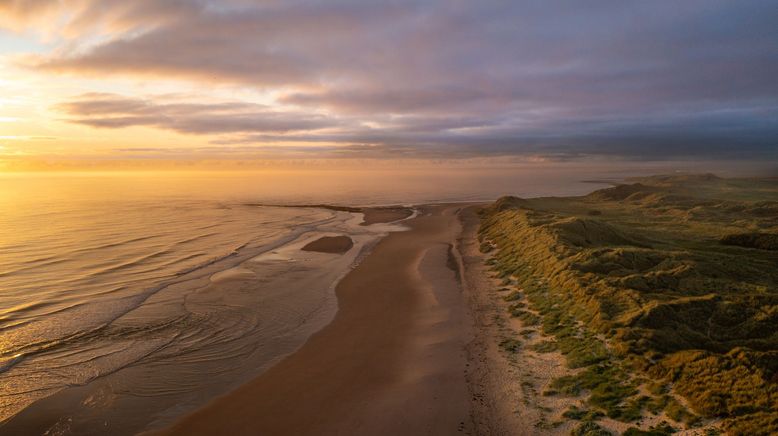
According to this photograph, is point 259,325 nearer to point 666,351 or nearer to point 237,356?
point 237,356

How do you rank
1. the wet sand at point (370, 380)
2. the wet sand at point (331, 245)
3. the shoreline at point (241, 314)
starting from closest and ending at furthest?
the wet sand at point (370, 380), the shoreline at point (241, 314), the wet sand at point (331, 245)

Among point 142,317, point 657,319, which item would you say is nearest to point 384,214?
point 142,317

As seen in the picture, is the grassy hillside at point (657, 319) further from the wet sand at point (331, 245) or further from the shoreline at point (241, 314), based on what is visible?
the wet sand at point (331, 245)

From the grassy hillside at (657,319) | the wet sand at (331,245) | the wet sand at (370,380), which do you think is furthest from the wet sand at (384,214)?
the wet sand at (370,380)

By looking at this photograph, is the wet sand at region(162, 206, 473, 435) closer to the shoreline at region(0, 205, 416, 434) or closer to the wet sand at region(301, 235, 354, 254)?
the shoreline at region(0, 205, 416, 434)

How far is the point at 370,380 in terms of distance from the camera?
13.3 m

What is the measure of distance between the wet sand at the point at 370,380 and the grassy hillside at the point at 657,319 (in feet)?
11.0

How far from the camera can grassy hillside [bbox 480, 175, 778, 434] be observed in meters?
9.70

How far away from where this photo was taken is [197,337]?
17.4 metres

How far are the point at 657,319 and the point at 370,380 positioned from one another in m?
10.0

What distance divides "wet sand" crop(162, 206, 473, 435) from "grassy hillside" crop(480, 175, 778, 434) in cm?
335

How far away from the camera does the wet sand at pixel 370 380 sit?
11008mm

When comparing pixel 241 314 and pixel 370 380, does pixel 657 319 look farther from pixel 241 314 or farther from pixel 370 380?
pixel 241 314

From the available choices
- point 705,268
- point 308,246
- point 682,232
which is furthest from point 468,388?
point 682,232
